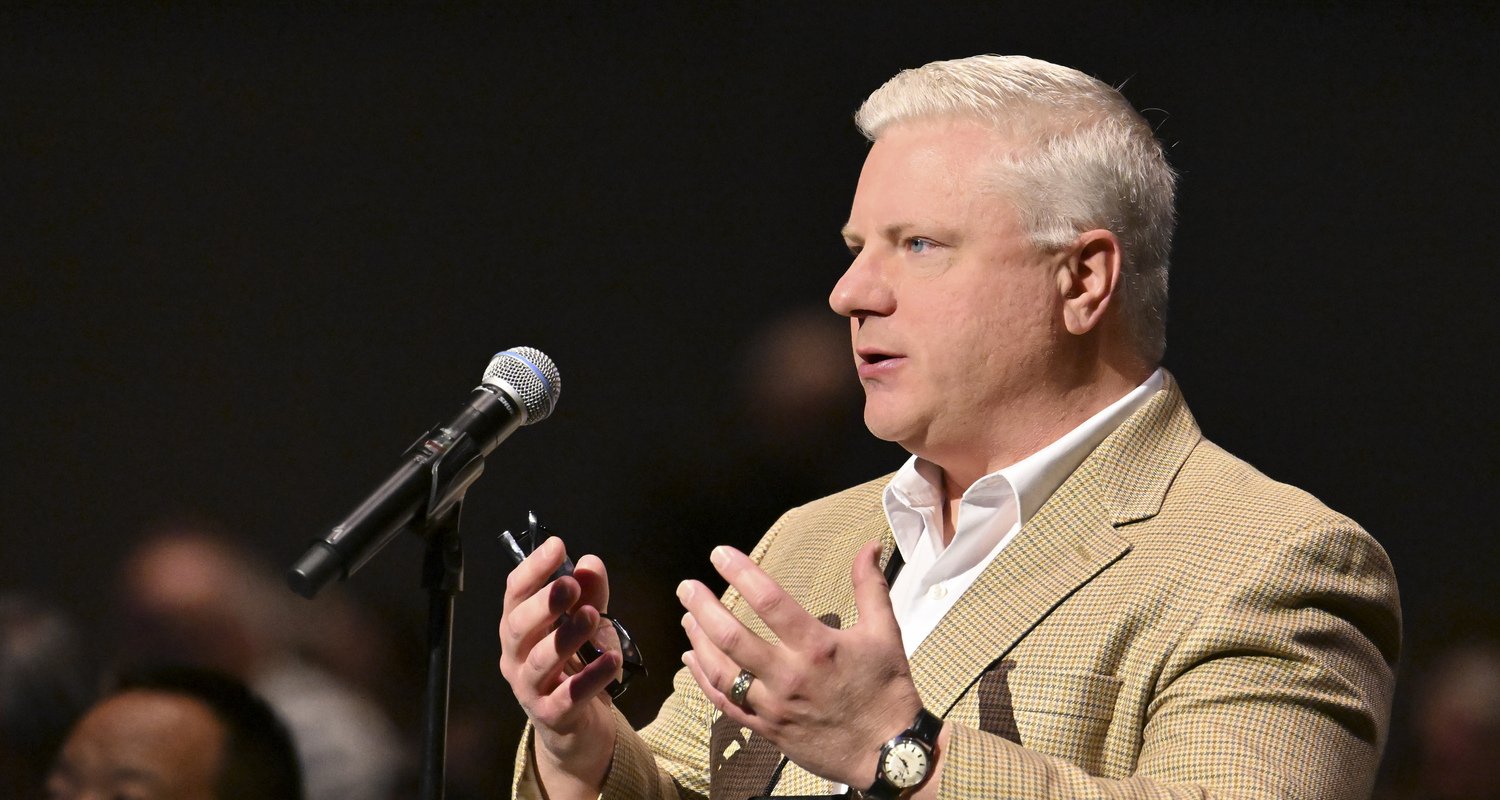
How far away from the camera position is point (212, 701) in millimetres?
A: 2422

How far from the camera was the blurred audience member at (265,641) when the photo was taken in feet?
8.00

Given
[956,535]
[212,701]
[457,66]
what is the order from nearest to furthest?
[956,535] → [212,701] → [457,66]

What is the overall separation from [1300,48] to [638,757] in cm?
190

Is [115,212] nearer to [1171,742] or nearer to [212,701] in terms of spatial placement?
[212,701]

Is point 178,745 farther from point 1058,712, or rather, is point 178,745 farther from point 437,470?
point 1058,712

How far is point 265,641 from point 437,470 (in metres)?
1.36

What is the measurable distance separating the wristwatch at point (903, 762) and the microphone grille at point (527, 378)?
578mm

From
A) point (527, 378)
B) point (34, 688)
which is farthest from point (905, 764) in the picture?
point (34, 688)

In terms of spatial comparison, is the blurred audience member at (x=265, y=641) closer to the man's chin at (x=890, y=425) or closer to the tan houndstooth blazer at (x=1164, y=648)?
the tan houndstooth blazer at (x=1164, y=648)

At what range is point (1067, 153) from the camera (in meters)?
1.65

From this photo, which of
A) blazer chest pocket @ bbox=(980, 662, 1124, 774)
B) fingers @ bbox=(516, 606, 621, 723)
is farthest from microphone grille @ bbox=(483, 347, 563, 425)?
blazer chest pocket @ bbox=(980, 662, 1124, 774)

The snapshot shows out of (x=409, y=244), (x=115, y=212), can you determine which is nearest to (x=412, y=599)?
(x=409, y=244)

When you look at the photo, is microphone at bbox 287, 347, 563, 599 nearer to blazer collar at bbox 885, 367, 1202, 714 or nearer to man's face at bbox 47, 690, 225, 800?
blazer collar at bbox 885, 367, 1202, 714

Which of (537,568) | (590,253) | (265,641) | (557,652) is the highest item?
(590,253)
